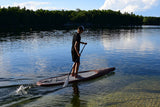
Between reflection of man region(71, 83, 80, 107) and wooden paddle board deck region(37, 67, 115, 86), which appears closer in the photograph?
reflection of man region(71, 83, 80, 107)

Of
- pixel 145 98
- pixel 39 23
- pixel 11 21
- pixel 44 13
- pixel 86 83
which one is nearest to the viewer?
pixel 145 98

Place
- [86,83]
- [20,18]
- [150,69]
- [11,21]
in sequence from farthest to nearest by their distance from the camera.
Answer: [20,18]
[11,21]
[150,69]
[86,83]

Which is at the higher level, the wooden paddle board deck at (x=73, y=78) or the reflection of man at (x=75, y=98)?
the wooden paddle board deck at (x=73, y=78)

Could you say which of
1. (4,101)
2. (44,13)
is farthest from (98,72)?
(44,13)

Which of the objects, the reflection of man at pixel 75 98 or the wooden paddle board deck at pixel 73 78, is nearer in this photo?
the reflection of man at pixel 75 98

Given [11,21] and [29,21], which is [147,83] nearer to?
[11,21]

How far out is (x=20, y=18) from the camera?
127438mm

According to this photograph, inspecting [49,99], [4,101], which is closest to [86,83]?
[49,99]

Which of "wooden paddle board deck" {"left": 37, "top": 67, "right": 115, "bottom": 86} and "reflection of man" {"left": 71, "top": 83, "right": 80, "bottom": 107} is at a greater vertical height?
"wooden paddle board deck" {"left": 37, "top": 67, "right": 115, "bottom": 86}

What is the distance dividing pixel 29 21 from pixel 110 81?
441ft

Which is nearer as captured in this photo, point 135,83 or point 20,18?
point 135,83

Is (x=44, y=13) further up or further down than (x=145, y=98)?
further up

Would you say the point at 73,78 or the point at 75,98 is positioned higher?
the point at 73,78

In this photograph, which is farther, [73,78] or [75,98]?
[73,78]
